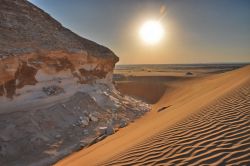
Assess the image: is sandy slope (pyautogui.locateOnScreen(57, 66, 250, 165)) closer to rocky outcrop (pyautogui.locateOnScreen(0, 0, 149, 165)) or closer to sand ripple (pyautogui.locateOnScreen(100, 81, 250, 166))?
sand ripple (pyautogui.locateOnScreen(100, 81, 250, 166))

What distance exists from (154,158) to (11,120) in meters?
6.16

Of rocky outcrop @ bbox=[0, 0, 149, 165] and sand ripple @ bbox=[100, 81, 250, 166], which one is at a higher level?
rocky outcrop @ bbox=[0, 0, 149, 165]

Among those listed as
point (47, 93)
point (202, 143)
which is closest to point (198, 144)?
point (202, 143)

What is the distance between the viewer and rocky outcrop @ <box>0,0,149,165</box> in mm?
9664

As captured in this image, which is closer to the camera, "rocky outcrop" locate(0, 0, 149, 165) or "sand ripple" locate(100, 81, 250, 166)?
"sand ripple" locate(100, 81, 250, 166)

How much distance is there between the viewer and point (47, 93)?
1195 cm

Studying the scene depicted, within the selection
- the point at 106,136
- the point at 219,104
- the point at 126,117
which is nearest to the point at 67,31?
the point at 126,117

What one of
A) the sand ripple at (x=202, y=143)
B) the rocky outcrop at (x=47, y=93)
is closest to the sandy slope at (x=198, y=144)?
the sand ripple at (x=202, y=143)

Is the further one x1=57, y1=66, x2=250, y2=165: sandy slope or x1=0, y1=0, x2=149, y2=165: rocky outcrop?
x1=0, y1=0, x2=149, y2=165: rocky outcrop

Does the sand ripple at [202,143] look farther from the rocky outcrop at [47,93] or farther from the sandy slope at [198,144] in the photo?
the rocky outcrop at [47,93]

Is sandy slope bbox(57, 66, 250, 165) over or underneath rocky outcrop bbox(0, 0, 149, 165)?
underneath

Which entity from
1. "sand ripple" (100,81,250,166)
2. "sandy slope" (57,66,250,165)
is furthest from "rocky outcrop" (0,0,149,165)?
"sand ripple" (100,81,250,166)

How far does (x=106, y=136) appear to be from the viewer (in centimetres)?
1128

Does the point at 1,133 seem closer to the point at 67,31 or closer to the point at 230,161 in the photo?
the point at 230,161
